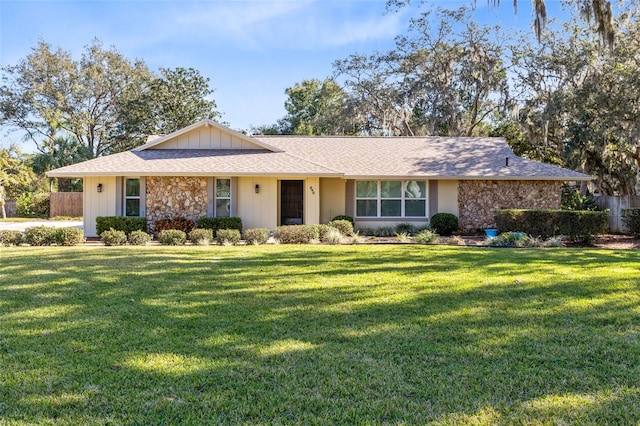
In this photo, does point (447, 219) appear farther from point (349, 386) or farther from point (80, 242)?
point (349, 386)

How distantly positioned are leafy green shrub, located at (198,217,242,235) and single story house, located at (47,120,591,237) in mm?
914

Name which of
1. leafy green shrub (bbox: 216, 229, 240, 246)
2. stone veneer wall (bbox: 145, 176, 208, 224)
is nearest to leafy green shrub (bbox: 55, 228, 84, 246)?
stone veneer wall (bbox: 145, 176, 208, 224)

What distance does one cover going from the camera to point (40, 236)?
12.3 m

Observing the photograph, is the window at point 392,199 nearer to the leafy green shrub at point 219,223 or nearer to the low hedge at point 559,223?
the low hedge at point 559,223

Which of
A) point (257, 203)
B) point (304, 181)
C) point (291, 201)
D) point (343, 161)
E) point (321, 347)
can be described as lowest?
point (321, 347)

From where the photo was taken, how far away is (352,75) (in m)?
27.7

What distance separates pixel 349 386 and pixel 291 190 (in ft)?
49.1

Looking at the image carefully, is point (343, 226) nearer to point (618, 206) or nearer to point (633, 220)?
point (633, 220)

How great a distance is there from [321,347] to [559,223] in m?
11.4

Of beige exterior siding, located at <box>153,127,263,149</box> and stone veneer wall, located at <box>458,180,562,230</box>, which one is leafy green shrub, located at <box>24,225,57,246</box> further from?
stone veneer wall, located at <box>458,180,562,230</box>

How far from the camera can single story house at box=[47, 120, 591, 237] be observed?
1502cm

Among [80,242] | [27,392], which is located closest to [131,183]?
[80,242]

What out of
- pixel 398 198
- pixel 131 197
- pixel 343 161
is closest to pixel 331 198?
pixel 343 161

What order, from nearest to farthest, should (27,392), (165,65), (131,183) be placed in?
(27,392)
(131,183)
(165,65)
